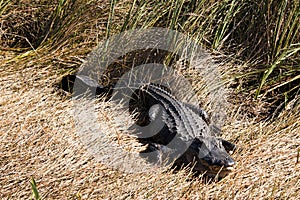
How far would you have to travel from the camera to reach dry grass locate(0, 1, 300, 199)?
7.82ft

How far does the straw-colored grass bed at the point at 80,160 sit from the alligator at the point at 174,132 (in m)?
0.09

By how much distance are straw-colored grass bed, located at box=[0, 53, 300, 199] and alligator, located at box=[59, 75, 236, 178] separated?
0.30 ft

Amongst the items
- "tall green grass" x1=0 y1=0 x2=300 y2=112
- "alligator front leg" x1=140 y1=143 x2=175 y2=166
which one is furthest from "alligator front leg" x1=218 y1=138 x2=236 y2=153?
"tall green grass" x1=0 y1=0 x2=300 y2=112

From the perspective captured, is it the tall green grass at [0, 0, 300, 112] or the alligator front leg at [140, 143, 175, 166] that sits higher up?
the tall green grass at [0, 0, 300, 112]

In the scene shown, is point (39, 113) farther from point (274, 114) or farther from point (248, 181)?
point (274, 114)

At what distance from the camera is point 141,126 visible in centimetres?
298

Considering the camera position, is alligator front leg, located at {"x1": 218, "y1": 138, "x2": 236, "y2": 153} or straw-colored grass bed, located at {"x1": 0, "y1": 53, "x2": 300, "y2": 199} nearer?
straw-colored grass bed, located at {"x1": 0, "y1": 53, "x2": 300, "y2": 199}

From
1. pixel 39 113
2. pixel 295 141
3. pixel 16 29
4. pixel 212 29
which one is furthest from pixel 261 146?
pixel 16 29

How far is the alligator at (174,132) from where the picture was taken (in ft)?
8.91

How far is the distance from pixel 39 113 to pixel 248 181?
1.06m

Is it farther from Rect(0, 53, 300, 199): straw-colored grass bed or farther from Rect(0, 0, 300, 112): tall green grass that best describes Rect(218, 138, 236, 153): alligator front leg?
Rect(0, 0, 300, 112): tall green grass

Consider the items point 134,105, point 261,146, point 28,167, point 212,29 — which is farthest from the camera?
point 212,29

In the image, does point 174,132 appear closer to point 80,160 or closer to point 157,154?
point 157,154

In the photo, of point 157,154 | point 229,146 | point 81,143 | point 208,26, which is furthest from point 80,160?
point 208,26
